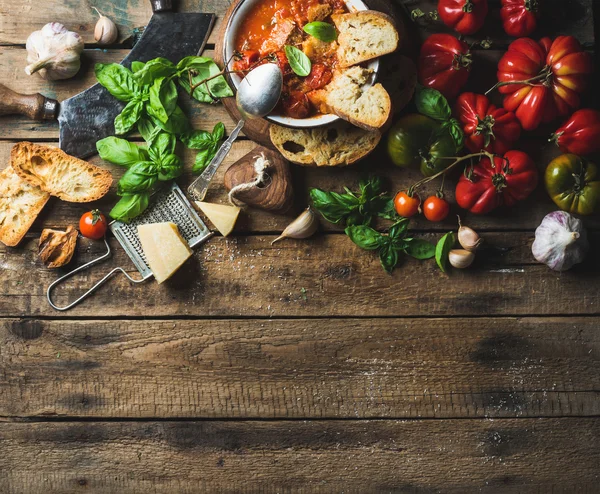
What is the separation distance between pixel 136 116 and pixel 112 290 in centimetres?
60

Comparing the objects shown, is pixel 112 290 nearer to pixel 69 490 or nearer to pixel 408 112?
pixel 69 490

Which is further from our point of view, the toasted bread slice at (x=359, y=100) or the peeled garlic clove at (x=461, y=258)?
the peeled garlic clove at (x=461, y=258)

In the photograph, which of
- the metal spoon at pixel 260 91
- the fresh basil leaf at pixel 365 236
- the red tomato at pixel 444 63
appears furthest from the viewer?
the fresh basil leaf at pixel 365 236

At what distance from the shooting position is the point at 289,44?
188cm

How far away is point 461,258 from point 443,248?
7 cm

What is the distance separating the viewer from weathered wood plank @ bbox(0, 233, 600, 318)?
2.09m

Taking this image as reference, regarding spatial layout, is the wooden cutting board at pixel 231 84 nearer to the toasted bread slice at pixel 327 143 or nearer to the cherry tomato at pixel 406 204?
the toasted bread slice at pixel 327 143

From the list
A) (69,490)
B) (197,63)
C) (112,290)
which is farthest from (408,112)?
(69,490)

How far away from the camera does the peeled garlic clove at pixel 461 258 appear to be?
2014 mm

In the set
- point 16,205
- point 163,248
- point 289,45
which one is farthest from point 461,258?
point 16,205

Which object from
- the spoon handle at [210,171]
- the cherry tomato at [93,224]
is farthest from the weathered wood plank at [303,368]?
the spoon handle at [210,171]

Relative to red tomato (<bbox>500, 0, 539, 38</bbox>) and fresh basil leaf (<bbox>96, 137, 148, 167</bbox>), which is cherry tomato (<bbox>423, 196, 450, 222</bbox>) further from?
fresh basil leaf (<bbox>96, 137, 148, 167</bbox>)

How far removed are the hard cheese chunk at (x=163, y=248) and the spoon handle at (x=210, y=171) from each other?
0.14m

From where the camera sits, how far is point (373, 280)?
6.87ft
